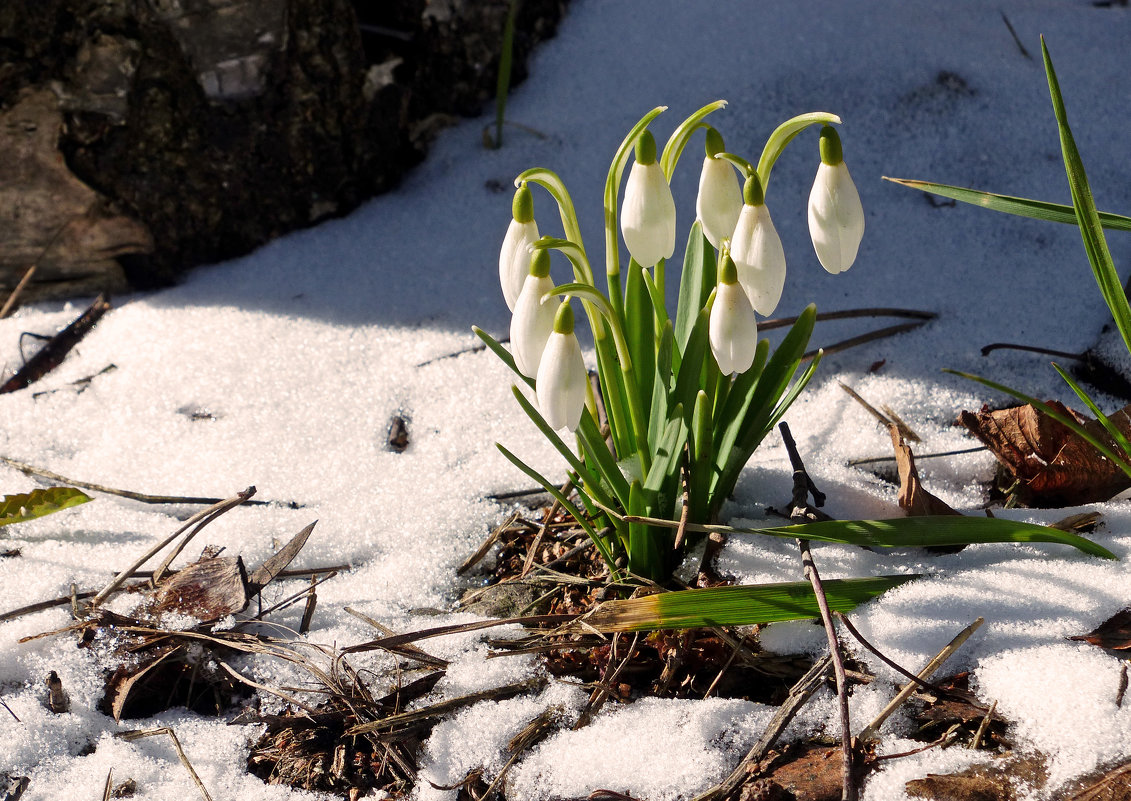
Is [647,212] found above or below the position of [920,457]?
above

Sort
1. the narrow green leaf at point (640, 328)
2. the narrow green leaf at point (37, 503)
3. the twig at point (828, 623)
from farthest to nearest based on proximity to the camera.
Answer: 1. the narrow green leaf at point (37, 503)
2. the narrow green leaf at point (640, 328)
3. the twig at point (828, 623)

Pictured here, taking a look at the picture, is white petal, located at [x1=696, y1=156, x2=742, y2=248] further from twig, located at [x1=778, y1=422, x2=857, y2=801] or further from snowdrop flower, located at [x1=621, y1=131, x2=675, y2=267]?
twig, located at [x1=778, y1=422, x2=857, y2=801]

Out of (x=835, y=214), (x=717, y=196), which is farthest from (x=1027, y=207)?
(x=717, y=196)

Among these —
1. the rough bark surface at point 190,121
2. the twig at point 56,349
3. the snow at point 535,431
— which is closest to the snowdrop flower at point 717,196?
the snow at point 535,431

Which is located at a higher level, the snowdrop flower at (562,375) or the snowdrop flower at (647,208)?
the snowdrop flower at (647,208)

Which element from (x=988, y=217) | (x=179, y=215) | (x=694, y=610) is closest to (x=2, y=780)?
(x=694, y=610)

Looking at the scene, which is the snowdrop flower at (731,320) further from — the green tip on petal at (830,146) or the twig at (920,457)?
the twig at (920,457)

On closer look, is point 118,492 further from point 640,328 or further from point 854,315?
point 854,315
